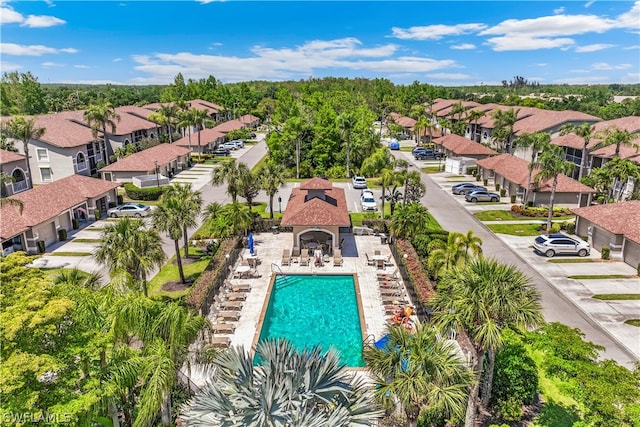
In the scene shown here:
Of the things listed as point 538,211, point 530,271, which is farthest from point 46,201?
point 538,211

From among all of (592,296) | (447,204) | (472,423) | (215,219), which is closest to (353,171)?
(447,204)

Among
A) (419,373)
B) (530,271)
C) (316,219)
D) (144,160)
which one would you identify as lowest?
(530,271)

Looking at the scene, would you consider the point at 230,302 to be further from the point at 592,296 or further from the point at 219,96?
the point at 219,96

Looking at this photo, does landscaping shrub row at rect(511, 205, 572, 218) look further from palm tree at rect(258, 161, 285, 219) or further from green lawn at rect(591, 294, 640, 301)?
palm tree at rect(258, 161, 285, 219)

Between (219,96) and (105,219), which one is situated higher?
(219,96)

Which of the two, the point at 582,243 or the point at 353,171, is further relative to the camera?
the point at 353,171

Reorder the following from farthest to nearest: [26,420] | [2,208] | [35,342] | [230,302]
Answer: [2,208] → [230,302] → [35,342] → [26,420]

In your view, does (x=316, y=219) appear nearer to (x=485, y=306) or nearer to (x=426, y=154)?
(x=485, y=306)

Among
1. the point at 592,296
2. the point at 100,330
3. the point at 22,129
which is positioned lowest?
the point at 592,296
